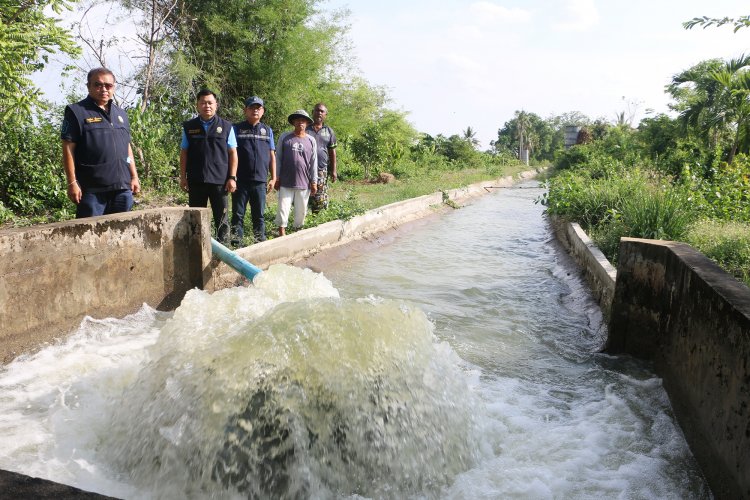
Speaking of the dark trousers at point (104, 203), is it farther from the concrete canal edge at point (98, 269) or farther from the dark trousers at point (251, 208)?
the dark trousers at point (251, 208)

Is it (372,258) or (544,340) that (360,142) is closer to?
(372,258)

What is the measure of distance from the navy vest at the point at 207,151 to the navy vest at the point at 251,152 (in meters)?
0.49

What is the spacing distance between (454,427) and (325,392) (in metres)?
0.79

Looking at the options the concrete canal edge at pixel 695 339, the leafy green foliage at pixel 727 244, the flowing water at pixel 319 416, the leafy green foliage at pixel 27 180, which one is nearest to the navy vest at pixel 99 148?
the flowing water at pixel 319 416

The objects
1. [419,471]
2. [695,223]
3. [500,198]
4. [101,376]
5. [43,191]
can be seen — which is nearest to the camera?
[419,471]

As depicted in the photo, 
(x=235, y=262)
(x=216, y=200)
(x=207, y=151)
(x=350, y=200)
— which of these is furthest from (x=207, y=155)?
(x=350, y=200)

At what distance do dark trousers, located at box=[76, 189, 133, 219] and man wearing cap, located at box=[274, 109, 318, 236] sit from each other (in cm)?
230

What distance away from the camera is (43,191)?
8.17 m

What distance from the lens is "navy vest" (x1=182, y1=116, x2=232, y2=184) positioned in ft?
18.7

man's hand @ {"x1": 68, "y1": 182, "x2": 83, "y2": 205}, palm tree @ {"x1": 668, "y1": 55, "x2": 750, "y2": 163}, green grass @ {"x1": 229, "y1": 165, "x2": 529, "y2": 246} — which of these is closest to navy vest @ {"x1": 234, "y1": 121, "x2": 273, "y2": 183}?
green grass @ {"x1": 229, "y1": 165, "x2": 529, "y2": 246}

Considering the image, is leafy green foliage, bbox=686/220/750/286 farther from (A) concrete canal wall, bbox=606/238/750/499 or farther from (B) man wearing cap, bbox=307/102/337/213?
(B) man wearing cap, bbox=307/102/337/213

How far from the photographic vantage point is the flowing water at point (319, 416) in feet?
8.65

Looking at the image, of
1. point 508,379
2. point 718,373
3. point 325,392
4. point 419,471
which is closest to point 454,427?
point 419,471

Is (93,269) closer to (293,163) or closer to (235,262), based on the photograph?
(235,262)
